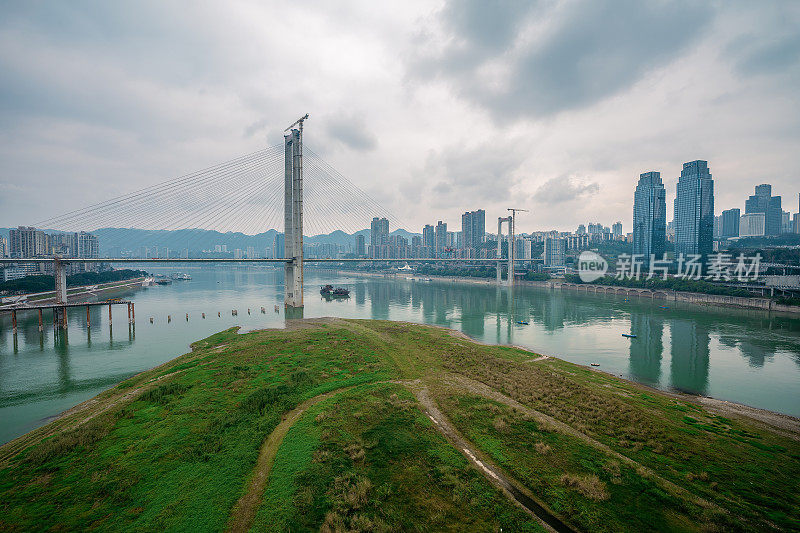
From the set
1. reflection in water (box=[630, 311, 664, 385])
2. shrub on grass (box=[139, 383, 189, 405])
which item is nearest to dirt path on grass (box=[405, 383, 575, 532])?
shrub on grass (box=[139, 383, 189, 405])

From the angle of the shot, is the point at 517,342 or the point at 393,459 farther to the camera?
the point at 517,342

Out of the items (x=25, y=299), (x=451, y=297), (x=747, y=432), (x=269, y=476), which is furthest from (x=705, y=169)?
(x=25, y=299)

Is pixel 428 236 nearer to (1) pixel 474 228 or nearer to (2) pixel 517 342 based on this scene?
(1) pixel 474 228

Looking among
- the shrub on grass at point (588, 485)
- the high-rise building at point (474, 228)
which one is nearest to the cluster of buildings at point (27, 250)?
the shrub on grass at point (588, 485)

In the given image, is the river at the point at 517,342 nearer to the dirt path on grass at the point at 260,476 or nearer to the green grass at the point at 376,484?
the dirt path on grass at the point at 260,476

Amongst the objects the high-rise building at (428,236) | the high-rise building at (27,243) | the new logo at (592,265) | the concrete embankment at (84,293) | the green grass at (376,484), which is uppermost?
the high-rise building at (428,236)

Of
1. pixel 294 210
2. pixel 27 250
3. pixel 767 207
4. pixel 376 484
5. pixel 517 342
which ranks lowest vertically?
pixel 517 342

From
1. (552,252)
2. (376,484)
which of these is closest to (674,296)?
(552,252)
